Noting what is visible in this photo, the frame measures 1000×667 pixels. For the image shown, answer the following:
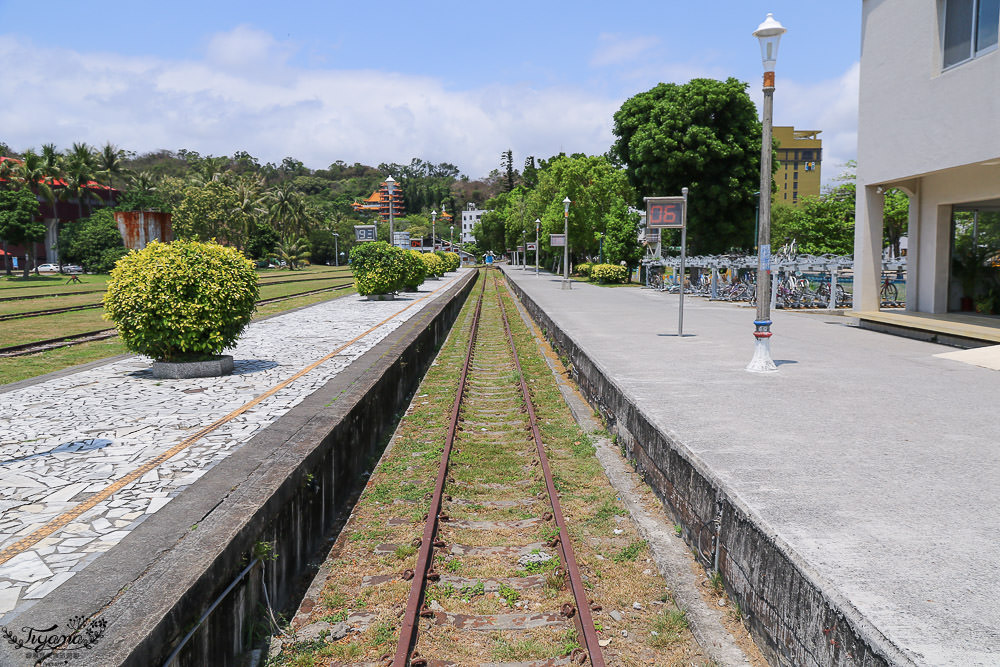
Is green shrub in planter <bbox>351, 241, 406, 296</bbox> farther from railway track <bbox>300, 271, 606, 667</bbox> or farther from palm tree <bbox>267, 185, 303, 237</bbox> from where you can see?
palm tree <bbox>267, 185, 303, 237</bbox>

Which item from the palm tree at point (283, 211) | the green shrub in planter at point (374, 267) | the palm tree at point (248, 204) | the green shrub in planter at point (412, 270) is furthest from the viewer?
the palm tree at point (283, 211)

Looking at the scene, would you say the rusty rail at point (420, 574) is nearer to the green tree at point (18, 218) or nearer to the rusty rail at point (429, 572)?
the rusty rail at point (429, 572)

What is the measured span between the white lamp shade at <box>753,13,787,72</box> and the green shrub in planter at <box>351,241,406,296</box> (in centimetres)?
2095

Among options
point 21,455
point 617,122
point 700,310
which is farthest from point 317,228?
point 21,455

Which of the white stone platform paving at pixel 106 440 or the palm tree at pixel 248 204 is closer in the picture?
the white stone platform paving at pixel 106 440

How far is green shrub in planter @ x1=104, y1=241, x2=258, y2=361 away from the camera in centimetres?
1020

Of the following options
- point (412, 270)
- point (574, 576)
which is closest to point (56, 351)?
point (574, 576)

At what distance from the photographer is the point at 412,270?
33.6m

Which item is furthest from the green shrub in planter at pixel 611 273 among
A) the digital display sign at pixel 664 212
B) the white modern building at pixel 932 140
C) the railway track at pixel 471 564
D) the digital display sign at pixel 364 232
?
the railway track at pixel 471 564

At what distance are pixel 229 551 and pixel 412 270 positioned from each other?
30128 millimetres

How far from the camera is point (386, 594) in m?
4.76

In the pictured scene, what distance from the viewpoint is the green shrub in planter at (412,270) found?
31828 mm

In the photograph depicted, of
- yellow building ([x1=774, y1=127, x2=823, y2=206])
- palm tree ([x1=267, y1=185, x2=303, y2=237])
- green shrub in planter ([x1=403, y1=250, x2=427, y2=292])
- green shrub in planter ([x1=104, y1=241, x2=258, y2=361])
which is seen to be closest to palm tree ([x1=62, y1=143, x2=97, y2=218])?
palm tree ([x1=267, y1=185, x2=303, y2=237])

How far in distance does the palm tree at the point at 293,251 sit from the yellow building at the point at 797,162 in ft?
359
